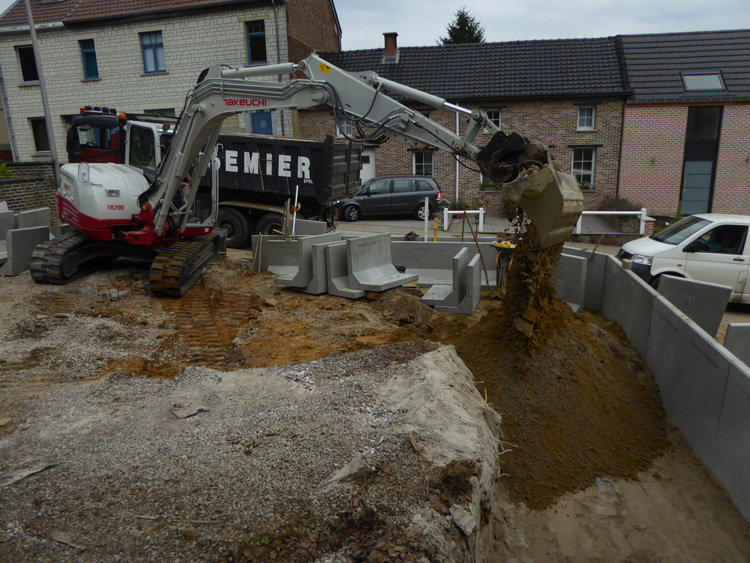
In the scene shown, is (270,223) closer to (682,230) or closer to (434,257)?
(434,257)

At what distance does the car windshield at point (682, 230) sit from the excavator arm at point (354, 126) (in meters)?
5.36

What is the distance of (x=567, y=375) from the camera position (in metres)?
6.25

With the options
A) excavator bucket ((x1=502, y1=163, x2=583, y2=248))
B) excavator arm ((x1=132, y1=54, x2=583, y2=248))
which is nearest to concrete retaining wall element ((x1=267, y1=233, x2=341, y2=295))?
excavator arm ((x1=132, y1=54, x2=583, y2=248))

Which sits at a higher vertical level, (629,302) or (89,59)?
(89,59)

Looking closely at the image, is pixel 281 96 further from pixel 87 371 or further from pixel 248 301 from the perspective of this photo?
pixel 87 371

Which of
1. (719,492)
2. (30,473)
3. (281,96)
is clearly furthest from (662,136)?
(30,473)

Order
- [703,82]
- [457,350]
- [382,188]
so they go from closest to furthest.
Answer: [457,350]
[382,188]
[703,82]

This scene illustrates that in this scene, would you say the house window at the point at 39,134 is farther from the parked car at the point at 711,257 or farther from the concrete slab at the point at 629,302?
the parked car at the point at 711,257

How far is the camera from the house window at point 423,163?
2455 cm

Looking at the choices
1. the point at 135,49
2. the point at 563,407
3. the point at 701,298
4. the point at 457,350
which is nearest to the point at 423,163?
the point at 135,49

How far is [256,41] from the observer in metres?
23.8

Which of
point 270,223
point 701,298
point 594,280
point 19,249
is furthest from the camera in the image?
point 270,223

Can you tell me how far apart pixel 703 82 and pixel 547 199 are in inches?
847

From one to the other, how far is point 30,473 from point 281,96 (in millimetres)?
6189
